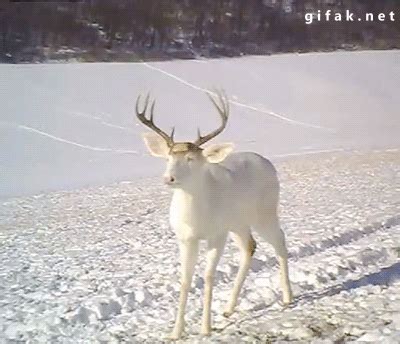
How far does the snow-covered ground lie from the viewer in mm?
1702

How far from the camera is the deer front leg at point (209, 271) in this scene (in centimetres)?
166

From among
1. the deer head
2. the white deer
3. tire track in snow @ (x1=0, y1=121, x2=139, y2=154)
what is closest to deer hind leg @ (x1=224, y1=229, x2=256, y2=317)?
the white deer

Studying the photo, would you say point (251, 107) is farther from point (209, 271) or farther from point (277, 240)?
point (209, 271)

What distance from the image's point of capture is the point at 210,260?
166 centimetres

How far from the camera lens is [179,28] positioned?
1996mm

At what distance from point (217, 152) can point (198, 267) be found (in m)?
0.60

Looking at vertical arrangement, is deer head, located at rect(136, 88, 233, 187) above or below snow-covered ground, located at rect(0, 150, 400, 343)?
above

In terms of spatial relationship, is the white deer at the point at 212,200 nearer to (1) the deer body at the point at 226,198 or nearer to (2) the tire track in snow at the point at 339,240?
(1) the deer body at the point at 226,198

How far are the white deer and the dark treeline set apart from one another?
0.34m

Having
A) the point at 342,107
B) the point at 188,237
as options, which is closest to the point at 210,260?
the point at 188,237

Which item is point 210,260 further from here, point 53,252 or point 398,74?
point 398,74

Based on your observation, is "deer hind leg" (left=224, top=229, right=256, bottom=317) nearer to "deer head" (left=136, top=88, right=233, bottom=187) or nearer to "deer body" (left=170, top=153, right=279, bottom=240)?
"deer body" (left=170, top=153, right=279, bottom=240)

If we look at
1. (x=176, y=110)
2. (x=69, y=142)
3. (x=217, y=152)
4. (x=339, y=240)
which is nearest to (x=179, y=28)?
(x=176, y=110)

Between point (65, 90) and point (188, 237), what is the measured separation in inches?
23.4
